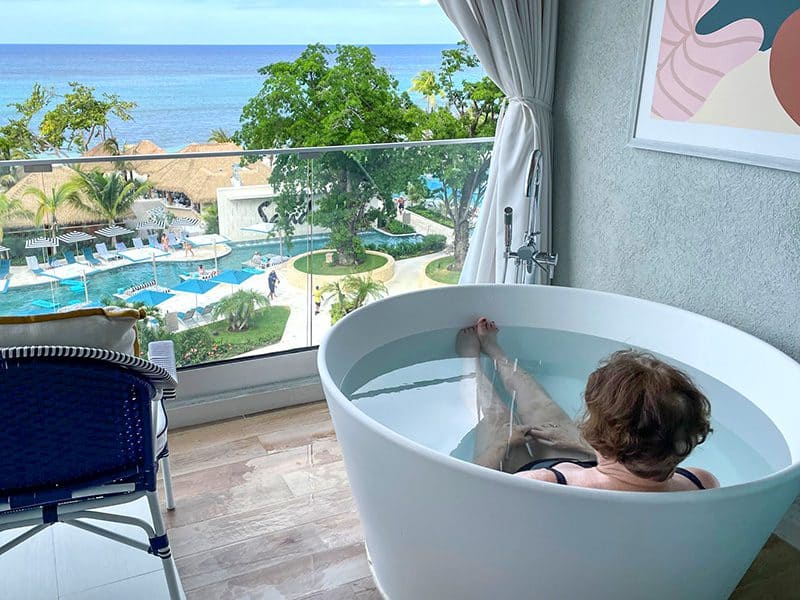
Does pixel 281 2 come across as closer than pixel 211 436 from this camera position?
No

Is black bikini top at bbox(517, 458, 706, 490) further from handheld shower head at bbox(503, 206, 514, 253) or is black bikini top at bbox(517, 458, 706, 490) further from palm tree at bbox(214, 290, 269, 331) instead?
palm tree at bbox(214, 290, 269, 331)

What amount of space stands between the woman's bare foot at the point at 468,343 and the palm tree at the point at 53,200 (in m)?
1.44

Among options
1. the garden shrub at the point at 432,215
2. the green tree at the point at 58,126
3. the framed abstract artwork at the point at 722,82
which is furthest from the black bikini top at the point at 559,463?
the green tree at the point at 58,126

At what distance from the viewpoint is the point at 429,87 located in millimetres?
6242

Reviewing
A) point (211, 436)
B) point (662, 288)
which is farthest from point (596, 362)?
point (211, 436)

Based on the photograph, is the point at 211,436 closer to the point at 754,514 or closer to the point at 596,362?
the point at 596,362

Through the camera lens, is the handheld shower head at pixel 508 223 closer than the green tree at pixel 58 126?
Yes

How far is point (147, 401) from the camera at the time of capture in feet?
5.24

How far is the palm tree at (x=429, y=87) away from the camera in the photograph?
20.4ft

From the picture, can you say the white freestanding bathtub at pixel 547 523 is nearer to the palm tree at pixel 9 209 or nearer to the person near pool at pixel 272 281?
the person near pool at pixel 272 281

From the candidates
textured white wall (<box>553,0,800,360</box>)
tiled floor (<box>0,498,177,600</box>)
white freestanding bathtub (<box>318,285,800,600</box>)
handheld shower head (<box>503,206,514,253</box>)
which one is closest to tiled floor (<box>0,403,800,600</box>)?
tiled floor (<box>0,498,177,600</box>)

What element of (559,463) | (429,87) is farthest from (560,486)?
(429,87)

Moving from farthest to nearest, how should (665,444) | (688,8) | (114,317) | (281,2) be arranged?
(281,2), (688,8), (114,317), (665,444)

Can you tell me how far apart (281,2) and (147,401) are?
17094 millimetres
